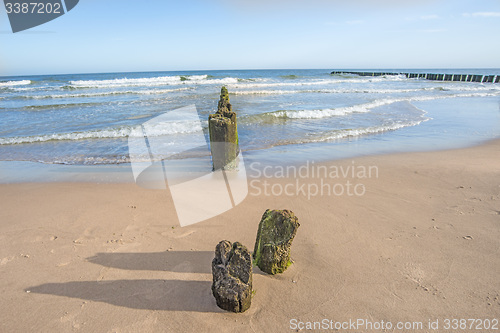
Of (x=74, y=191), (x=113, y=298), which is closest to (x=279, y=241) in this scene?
(x=113, y=298)

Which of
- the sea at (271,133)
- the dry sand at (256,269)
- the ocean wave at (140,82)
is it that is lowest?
the ocean wave at (140,82)

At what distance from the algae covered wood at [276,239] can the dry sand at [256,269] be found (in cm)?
13

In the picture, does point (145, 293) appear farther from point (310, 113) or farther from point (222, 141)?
point (310, 113)

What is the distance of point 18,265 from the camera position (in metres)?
3.35

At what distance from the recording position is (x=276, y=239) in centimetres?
309

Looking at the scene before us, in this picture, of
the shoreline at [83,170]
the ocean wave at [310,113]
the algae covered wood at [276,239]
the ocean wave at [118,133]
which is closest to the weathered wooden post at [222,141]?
the shoreline at [83,170]

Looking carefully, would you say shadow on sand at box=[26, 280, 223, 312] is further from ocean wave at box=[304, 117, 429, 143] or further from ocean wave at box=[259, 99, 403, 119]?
ocean wave at box=[259, 99, 403, 119]

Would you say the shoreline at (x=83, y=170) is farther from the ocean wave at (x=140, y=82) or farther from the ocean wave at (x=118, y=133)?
the ocean wave at (x=140, y=82)

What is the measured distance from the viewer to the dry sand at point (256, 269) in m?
2.66

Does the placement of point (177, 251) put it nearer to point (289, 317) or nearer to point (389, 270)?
point (289, 317)

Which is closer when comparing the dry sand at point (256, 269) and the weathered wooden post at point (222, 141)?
the dry sand at point (256, 269)

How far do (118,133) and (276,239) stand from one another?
379 inches

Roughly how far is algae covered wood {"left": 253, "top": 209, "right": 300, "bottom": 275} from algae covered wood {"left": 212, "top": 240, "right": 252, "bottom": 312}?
500 millimetres

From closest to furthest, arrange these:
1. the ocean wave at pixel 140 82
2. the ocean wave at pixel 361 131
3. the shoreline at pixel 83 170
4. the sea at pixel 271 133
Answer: the shoreline at pixel 83 170
the sea at pixel 271 133
the ocean wave at pixel 361 131
the ocean wave at pixel 140 82
